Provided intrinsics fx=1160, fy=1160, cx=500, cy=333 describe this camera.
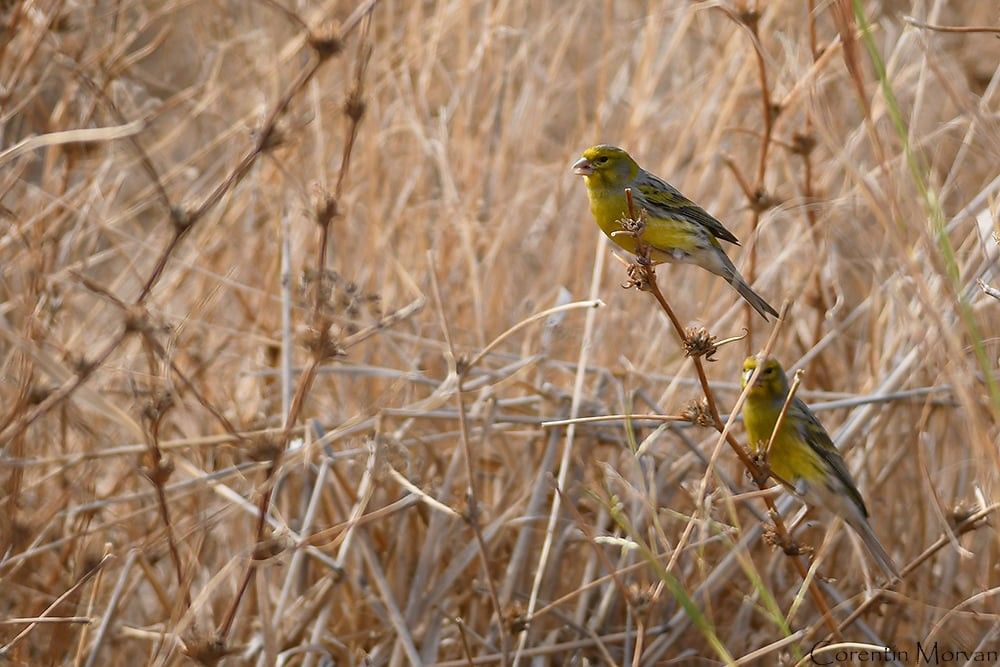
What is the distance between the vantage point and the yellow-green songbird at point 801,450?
112 inches

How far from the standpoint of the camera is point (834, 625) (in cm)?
222

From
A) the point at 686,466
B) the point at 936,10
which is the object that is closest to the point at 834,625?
the point at 686,466

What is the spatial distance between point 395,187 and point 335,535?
1.84 metres

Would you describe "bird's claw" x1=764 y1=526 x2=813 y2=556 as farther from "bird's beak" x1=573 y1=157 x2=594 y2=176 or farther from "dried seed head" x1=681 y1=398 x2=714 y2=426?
"bird's beak" x1=573 y1=157 x2=594 y2=176

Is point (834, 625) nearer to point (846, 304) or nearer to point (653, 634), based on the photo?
point (653, 634)

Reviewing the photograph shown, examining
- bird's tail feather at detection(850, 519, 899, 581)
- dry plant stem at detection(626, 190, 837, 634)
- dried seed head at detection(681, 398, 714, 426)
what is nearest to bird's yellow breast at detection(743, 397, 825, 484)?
bird's tail feather at detection(850, 519, 899, 581)

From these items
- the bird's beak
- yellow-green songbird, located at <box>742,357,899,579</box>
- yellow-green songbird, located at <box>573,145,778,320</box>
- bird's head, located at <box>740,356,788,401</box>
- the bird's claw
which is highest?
the bird's beak

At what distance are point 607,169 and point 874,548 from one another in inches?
43.6

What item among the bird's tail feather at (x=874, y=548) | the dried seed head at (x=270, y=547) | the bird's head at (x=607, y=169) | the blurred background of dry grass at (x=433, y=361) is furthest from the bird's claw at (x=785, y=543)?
the bird's head at (x=607, y=169)

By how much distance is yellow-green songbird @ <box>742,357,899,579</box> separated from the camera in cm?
286

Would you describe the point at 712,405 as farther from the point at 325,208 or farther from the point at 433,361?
the point at 433,361

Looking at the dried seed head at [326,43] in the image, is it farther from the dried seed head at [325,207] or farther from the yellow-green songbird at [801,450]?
the yellow-green songbird at [801,450]

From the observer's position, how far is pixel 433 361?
4184 millimetres

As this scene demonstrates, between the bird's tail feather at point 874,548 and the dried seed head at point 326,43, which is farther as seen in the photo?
the bird's tail feather at point 874,548
